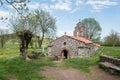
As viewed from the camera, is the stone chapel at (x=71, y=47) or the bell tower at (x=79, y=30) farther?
the bell tower at (x=79, y=30)

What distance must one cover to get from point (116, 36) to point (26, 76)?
56684 millimetres

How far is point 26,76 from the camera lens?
15.3 m

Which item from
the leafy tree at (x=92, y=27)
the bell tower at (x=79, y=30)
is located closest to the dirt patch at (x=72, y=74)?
the bell tower at (x=79, y=30)

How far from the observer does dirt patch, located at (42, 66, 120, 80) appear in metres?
15.8

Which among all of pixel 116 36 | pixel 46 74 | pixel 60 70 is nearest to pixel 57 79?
pixel 46 74

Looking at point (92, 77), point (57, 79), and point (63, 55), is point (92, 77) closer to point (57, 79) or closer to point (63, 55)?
point (57, 79)

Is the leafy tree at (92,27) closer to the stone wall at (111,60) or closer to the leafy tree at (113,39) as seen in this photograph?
the leafy tree at (113,39)

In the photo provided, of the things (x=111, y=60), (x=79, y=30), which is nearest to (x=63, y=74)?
(x=111, y=60)

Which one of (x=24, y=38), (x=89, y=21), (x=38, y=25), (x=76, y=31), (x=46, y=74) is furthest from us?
(x=89, y=21)

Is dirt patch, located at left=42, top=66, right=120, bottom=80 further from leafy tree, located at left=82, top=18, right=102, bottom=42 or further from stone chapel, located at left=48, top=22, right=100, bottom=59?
leafy tree, located at left=82, top=18, right=102, bottom=42

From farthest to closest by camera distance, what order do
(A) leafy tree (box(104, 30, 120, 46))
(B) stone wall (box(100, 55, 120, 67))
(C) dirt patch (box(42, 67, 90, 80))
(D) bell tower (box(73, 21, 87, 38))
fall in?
(A) leafy tree (box(104, 30, 120, 46))
(D) bell tower (box(73, 21, 87, 38))
(B) stone wall (box(100, 55, 120, 67))
(C) dirt patch (box(42, 67, 90, 80))

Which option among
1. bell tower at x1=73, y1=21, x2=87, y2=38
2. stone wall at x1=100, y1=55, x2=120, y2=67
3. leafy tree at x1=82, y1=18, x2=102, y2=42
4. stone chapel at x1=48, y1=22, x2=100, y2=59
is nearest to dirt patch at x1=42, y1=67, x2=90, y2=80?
stone wall at x1=100, y1=55, x2=120, y2=67

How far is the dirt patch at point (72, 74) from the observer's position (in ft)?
51.7

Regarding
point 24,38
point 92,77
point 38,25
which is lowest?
point 92,77
